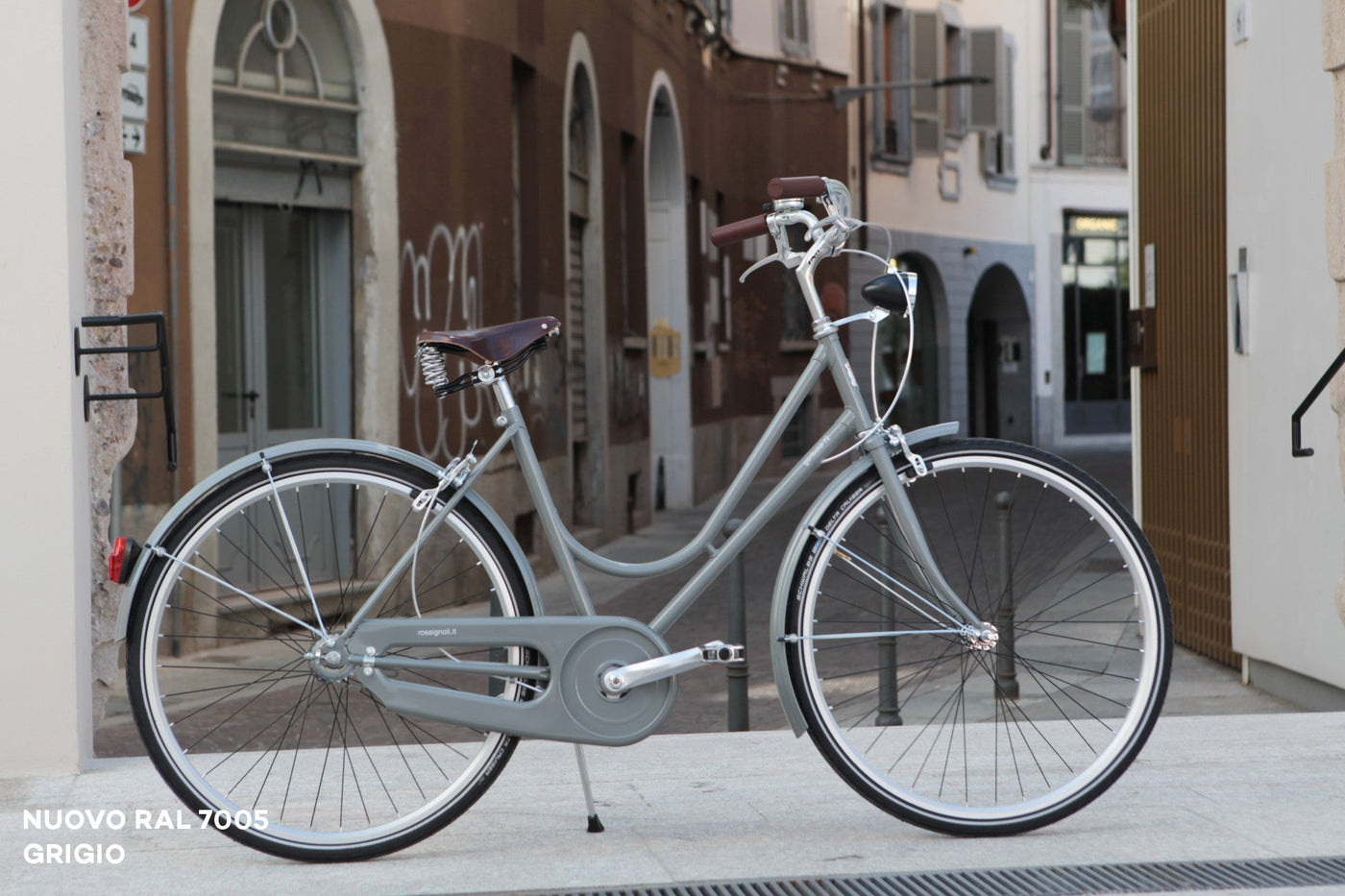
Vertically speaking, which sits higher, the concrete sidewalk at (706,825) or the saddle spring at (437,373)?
the saddle spring at (437,373)

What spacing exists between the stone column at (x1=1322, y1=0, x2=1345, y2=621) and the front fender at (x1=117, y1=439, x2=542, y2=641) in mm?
3526

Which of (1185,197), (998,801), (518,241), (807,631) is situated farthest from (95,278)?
(518,241)

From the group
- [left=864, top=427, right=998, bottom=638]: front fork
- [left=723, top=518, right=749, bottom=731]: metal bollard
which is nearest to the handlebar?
[left=864, top=427, right=998, bottom=638]: front fork

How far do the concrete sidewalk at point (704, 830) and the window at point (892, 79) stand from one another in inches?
977

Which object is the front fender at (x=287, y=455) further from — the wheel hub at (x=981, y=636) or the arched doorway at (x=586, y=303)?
the arched doorway at (x=586, y=303)

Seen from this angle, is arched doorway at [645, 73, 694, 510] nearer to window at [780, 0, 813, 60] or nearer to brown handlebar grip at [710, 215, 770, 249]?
window at [780, 0, 813, 60]

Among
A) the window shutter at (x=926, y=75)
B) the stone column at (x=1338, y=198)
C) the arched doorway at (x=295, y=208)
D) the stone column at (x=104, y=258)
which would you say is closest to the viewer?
the stone column at (x=104, y=258)

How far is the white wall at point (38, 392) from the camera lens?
13.7ft

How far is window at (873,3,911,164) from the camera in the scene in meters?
28.6

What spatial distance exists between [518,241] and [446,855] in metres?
10.1

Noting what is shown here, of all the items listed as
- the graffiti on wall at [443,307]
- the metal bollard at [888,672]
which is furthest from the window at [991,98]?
the metal bollard at [888,672]

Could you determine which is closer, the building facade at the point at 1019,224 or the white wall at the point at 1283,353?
the white wall at the point at 1283,353

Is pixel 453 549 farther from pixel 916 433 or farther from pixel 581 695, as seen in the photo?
pixel 916 433

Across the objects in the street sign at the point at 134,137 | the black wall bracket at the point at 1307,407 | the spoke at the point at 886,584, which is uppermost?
the street sign at the point at 134,137
